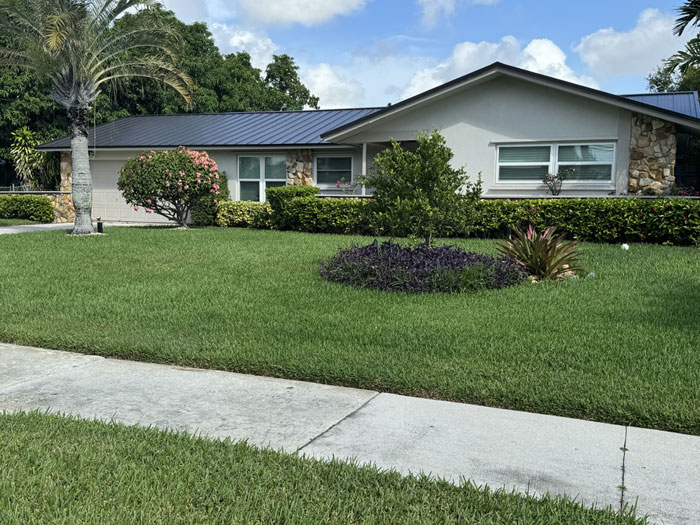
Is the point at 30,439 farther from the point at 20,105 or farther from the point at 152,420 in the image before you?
the point at 20,105

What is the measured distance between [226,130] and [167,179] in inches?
251

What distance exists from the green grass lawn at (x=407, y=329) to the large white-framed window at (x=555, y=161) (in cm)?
669

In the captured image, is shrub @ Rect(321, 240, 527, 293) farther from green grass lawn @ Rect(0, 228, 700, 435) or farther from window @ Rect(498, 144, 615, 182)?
window @ Rect(498, 144, 615, 182)

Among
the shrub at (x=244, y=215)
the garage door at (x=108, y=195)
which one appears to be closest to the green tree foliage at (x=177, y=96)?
the garage door at (x=108, y=195)

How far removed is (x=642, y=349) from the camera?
18.6 feet

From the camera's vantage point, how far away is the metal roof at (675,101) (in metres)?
18.3

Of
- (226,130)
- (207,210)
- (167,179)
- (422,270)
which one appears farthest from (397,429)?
(226,130)

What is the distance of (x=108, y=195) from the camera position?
24625 mm

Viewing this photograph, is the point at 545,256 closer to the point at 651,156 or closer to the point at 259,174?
the point at 651,156

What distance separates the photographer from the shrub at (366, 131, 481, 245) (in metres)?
9.46

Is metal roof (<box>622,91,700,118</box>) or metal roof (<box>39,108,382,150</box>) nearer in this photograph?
metal roof (<box>622,91,700,118</box>)

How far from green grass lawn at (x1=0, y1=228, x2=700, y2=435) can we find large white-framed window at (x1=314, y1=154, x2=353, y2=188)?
1042 cm

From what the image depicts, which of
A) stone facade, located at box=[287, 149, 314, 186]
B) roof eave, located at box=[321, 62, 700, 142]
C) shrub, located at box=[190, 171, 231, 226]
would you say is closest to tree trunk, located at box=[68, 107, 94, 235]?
shrub, located at box=[190, 171, 231, 226]

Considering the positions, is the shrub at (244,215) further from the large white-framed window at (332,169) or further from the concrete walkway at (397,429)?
the concrete walkway at (397,429)
